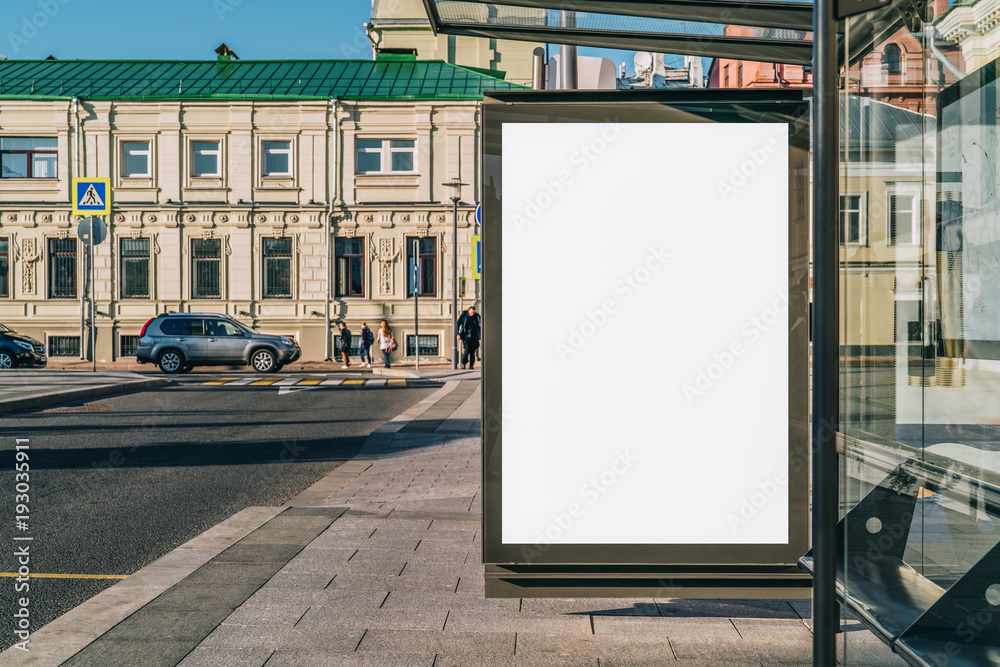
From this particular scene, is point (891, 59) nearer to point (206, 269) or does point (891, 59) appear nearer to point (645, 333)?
point (645, 333)

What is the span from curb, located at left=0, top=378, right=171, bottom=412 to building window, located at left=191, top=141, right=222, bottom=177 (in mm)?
14328

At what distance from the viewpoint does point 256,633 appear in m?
4.10

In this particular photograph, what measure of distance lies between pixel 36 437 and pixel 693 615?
32.1 ft

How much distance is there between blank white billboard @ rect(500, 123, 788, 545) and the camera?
13.2ft

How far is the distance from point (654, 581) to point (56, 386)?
17.1 m

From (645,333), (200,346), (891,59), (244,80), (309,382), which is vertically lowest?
(309,382)

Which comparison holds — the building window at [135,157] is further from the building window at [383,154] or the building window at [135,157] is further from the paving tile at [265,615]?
the paving tile at [265,615]

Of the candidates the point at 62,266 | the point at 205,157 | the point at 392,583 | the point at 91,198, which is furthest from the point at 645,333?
the point at 62,266

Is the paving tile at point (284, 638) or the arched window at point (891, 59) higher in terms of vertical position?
the arched window at point (891, 59)

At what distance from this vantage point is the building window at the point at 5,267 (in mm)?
34312

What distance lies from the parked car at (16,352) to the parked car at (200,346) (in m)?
2.79

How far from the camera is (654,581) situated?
162 inches

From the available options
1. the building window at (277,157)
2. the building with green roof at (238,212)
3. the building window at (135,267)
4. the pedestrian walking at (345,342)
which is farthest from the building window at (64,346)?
the pedestrian walking at (345,342)

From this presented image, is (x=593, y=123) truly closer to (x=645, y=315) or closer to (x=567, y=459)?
(x=645, y=315)
